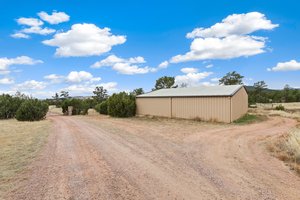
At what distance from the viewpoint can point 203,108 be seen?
75.1ft

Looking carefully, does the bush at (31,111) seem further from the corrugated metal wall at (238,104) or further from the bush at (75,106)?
the corrugated metal wall at (238,104)

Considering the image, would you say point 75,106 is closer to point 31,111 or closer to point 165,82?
point 31,111

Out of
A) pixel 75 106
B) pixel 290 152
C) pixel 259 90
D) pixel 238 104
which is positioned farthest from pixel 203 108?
pixel 259 90

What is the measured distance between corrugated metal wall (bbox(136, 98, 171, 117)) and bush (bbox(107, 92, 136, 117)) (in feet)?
2.49

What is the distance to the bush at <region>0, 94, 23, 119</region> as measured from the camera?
30859mm

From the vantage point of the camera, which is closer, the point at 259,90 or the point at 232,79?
the point at 232,79

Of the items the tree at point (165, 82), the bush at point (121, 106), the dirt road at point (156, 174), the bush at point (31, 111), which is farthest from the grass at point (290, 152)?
the tree at point (165, 82)

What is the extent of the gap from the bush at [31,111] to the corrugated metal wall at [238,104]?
18.3 metres

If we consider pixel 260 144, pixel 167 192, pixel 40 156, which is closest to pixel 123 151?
pixel 40 156

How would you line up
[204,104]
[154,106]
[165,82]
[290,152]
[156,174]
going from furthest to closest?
[165,82] < [154,106] < [204,104] < [290,152] < [156,174]

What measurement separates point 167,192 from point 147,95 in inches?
986

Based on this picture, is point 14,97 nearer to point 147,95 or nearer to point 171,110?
point 147,95

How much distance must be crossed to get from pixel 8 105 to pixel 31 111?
5.55 meters

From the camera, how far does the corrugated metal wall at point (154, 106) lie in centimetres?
2711
